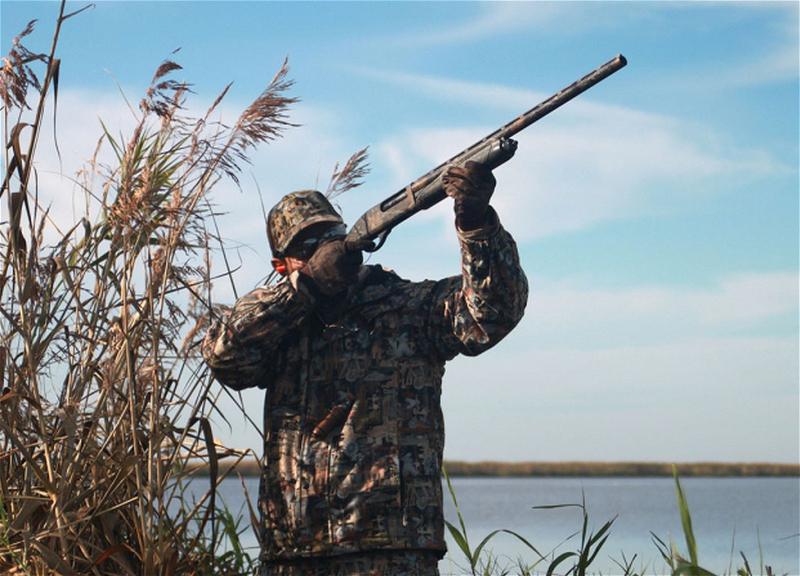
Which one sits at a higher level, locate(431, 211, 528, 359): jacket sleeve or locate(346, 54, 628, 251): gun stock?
locate(346, 54, 628, 251): gun stock

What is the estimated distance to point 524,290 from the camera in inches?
131

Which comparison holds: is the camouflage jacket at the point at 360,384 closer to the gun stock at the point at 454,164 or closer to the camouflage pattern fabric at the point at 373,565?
the camouflage pattern fabric at the point at 373,565

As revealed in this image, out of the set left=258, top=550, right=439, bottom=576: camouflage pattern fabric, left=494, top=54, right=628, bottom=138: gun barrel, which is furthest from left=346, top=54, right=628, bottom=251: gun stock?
left=258, top=550, right=439, bottom=576: camouflage pattern fabric

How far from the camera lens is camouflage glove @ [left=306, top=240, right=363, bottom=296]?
3.55 metres

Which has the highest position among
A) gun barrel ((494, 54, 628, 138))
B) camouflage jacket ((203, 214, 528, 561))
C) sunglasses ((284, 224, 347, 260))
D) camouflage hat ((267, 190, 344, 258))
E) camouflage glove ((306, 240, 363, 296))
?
gun barrel ((494, 54, 628, 138))

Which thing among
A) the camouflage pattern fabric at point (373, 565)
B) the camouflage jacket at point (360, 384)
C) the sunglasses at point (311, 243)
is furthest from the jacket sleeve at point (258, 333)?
the camouflage pattern fabric at point (373, 565)

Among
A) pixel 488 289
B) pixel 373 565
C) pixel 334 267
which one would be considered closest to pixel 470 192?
pixel 488 289

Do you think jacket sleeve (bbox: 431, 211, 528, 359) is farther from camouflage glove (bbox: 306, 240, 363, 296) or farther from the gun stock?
camouflage glove (bbox: 306, 240, 363, 296)

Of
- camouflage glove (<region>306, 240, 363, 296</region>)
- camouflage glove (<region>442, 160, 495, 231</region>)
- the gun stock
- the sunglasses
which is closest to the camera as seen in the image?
Answer: camouflage glove (<region>442, 160, 495, 231</region>)

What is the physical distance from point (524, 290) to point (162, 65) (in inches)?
65.1

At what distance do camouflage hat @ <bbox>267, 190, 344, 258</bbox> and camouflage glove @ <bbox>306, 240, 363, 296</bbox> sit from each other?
0.24m

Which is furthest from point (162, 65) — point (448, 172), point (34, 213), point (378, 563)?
point (378, 563)

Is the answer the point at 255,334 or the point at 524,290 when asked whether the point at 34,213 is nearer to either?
the point at 255,334

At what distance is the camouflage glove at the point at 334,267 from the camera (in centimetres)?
355
